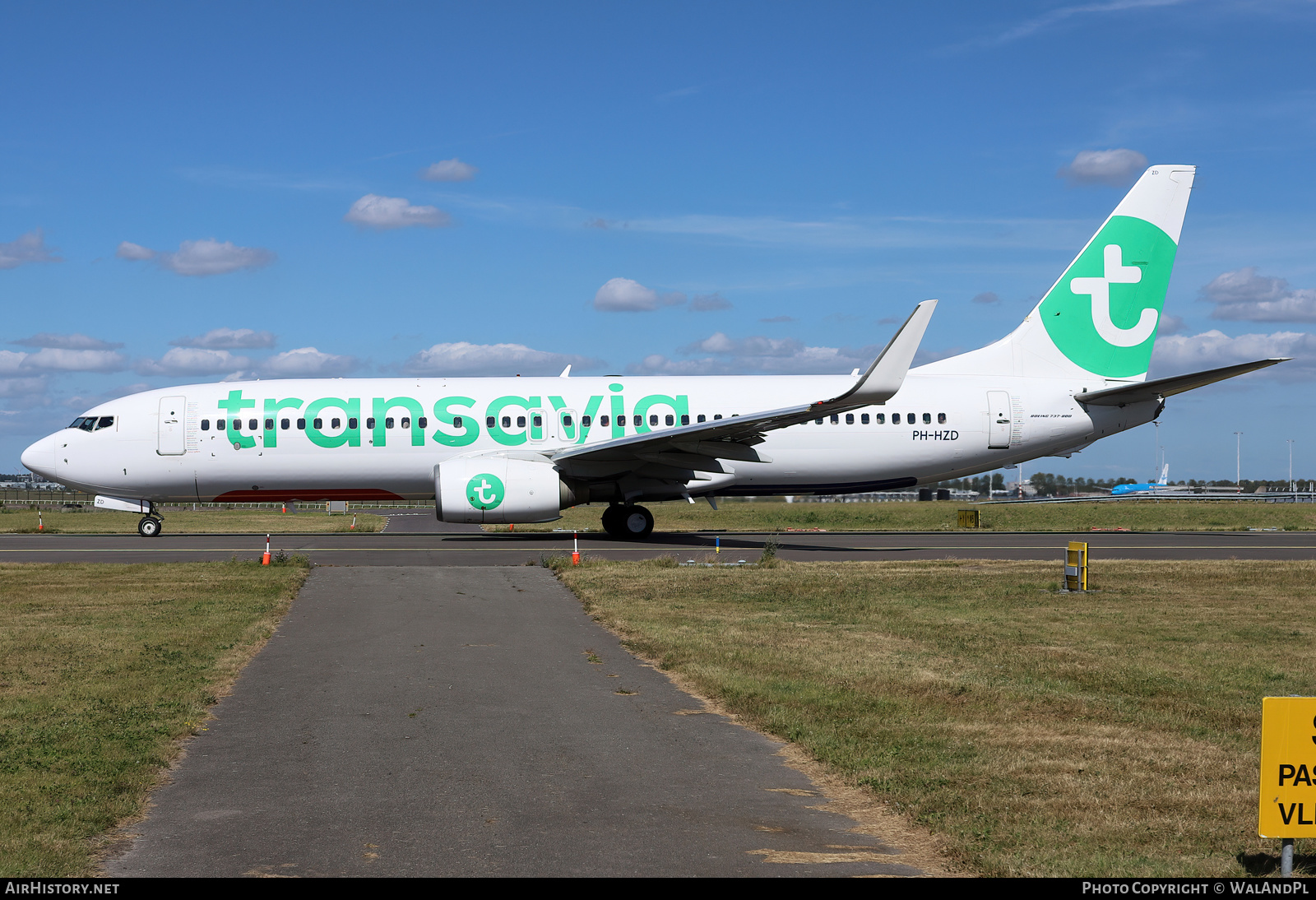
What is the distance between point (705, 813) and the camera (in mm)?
6266

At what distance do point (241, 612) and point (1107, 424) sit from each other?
909 inches

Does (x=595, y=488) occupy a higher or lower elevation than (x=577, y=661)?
higher

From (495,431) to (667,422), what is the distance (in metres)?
4.45

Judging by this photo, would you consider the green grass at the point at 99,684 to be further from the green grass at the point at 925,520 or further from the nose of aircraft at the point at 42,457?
the green grass at the point at 925,520

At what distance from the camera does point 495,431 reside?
93.5 feet

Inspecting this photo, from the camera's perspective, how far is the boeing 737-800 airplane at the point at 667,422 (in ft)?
92.9

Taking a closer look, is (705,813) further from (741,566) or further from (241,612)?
(741,566)

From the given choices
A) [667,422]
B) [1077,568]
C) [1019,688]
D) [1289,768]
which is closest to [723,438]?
[667,422]

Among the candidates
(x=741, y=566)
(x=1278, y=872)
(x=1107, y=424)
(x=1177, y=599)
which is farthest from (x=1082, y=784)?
(x=1107, y=424)

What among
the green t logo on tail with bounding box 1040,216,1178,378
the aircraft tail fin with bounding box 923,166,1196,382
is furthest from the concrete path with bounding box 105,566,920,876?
the green t logo on tail with bounding box 1040,216,1178,378

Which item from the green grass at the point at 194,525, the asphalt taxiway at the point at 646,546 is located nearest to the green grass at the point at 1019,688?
the asphalt taxiway at the point at 646,546

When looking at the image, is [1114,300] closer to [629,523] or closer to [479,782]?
[629,523]
